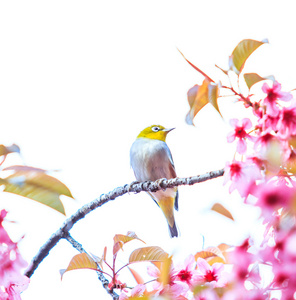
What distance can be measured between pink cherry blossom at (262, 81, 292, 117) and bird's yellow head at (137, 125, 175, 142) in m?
2.39

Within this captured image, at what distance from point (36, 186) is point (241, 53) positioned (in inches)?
28.0

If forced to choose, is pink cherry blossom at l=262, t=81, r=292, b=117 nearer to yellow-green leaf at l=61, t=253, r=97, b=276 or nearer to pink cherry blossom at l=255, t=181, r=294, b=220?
pink cherry blossom at l=255, t=181, r=294, b=220

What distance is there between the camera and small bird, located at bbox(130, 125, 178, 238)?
11.0 feet

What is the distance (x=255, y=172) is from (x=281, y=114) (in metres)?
0.23

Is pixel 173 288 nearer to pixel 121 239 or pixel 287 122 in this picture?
pixel 121 239

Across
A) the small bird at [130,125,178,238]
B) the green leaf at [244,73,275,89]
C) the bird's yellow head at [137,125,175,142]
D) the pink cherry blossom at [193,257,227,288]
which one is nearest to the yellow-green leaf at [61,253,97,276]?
the pink cherry blossom at [193,257,227,288]

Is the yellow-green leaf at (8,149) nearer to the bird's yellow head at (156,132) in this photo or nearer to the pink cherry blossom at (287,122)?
the pink cherry blossom at (287,122)

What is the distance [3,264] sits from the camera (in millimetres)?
839

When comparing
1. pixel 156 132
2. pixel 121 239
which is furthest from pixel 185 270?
pixel 156 132

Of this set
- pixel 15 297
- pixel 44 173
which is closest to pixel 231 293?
pixel 44 173

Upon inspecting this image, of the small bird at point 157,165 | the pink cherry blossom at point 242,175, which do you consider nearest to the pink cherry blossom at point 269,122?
the pink cherry blossom at point 242,175

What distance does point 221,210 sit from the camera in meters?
0.71

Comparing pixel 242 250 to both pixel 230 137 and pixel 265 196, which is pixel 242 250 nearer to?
pixel 265 196

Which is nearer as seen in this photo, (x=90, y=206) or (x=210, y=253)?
(x=210, y=253)
